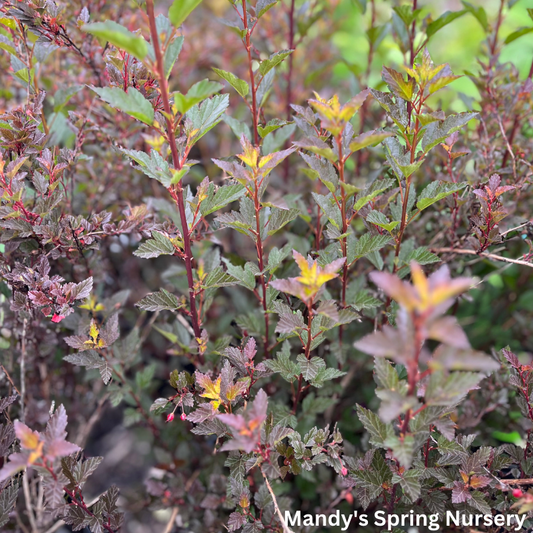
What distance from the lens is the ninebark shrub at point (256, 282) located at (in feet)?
2.73

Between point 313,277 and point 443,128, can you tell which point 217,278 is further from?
point 443,128

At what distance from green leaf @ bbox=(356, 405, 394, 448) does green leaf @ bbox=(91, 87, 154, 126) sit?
0.73 metres

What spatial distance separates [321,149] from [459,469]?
28.9 inches

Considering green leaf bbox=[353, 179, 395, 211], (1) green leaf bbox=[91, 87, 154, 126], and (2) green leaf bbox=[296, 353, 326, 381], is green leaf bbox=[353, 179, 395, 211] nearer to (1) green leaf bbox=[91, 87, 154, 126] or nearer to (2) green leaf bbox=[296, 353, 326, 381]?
(2) green leaf bbox=[296, 353, 326, 381]

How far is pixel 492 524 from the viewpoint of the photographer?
3.26ft

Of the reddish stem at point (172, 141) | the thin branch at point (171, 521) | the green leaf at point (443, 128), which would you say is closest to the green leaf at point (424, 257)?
the green leaf at point (443, 128)

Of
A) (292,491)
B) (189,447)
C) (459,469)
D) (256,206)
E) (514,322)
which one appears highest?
(256,206)

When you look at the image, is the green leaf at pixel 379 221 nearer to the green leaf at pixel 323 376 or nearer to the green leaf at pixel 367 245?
the green leaf at pixel 367 245

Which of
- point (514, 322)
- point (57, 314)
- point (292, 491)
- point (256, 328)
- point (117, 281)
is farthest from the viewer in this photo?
point (514, 322)

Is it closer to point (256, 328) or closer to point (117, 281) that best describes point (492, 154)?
point (256, 328)

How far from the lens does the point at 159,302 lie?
1.04 metres

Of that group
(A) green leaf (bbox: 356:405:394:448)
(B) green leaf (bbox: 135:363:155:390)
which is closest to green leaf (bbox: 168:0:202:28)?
(A) green leaf (bbox: 356:405:394:448)

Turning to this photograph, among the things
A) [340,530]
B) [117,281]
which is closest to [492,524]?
[340,530]

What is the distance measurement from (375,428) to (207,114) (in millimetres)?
763
